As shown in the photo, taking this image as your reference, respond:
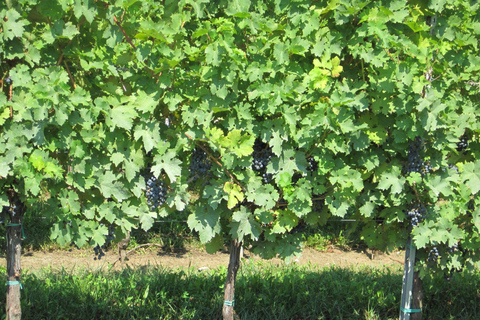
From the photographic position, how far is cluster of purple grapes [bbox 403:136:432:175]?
3.60 metres

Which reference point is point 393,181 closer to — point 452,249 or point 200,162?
point 452,249

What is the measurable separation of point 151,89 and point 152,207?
0.79m

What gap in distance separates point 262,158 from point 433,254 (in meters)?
1.57

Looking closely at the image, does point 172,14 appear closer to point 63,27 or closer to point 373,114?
A: point 63,27

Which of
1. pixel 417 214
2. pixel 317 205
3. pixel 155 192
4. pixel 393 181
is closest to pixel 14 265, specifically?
pixel 155 192

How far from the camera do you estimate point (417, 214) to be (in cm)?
368

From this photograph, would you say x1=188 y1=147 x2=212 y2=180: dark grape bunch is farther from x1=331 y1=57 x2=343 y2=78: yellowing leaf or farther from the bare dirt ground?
the bare dirt ground

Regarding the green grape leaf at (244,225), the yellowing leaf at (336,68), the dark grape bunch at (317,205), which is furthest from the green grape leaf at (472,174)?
the green grape leaf at (244,225)

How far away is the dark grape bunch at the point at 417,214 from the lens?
3.67m

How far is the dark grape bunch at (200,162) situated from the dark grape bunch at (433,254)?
1.82 metres

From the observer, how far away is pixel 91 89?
340 centimetres

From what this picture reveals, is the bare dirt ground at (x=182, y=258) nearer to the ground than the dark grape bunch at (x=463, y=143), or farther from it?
nearer to the ground

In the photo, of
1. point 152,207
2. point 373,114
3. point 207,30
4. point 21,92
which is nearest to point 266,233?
point 152,207

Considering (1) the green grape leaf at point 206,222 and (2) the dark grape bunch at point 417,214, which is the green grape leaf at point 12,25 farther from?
(2) the dark grape bunch at point 417,214
